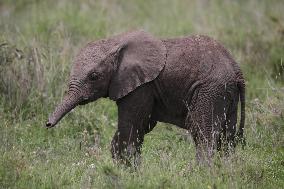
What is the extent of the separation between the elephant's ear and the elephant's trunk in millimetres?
421

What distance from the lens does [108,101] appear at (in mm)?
11625

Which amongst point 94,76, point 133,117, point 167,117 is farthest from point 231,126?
point 94,76

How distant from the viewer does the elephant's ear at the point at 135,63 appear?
28.2 feet

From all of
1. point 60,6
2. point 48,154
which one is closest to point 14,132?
point 48,154

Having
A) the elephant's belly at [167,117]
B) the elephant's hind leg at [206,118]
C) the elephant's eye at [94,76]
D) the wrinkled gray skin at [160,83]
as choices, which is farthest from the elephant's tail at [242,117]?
the elephant's eye at [94,76]

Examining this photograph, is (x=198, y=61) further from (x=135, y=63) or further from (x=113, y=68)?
(x=113, y=68)

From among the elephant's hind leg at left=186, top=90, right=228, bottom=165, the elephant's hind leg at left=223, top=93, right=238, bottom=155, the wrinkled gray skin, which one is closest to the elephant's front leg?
the wrinkled gray skin

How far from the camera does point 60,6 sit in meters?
15.5

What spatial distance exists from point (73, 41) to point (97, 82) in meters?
4.60

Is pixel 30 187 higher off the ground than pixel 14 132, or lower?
higher

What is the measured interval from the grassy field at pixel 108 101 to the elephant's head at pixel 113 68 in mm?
697

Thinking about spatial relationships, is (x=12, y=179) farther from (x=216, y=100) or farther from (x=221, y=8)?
(x=221, y=8)

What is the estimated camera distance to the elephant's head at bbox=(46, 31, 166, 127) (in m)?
8.58

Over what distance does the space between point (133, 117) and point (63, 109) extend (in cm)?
75
